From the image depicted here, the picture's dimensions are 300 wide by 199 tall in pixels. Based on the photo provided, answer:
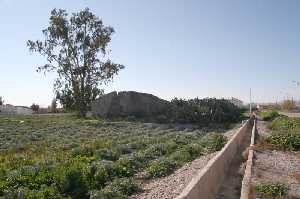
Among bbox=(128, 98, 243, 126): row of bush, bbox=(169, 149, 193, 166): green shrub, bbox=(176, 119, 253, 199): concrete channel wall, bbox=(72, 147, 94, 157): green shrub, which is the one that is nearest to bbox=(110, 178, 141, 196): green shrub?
bbox=(176, 119, 253, 199): concrete channel wall

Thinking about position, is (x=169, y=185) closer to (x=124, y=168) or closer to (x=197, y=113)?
(x=124, y=168)

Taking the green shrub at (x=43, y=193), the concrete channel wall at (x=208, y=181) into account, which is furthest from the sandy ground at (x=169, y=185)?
the green shrub at (x=43, y=193)

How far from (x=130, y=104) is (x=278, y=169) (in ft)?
99.3

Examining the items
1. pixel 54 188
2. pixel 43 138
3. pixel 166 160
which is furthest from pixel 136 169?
pixel 43 138

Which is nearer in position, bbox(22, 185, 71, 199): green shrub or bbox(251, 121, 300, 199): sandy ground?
bbox(22, 185, 71, 199): green shrub

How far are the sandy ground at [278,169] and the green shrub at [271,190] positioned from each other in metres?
0.18

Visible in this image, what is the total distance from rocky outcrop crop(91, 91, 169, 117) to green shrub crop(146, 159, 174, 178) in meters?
29.1

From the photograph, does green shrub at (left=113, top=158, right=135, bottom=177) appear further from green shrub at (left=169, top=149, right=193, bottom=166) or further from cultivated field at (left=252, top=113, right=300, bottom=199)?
cultivated field at (left=252, top=113, right=300, bottom=199)

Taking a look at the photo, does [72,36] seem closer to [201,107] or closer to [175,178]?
[201,107]

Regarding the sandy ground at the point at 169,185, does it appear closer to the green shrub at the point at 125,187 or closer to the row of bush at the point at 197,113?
the green shrub at the point at 125,187

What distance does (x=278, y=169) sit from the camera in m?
15.3

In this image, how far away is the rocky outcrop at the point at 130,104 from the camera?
4456 centimetres

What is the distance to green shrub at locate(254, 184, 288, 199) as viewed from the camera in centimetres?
1076

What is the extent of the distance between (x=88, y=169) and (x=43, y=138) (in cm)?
1200
